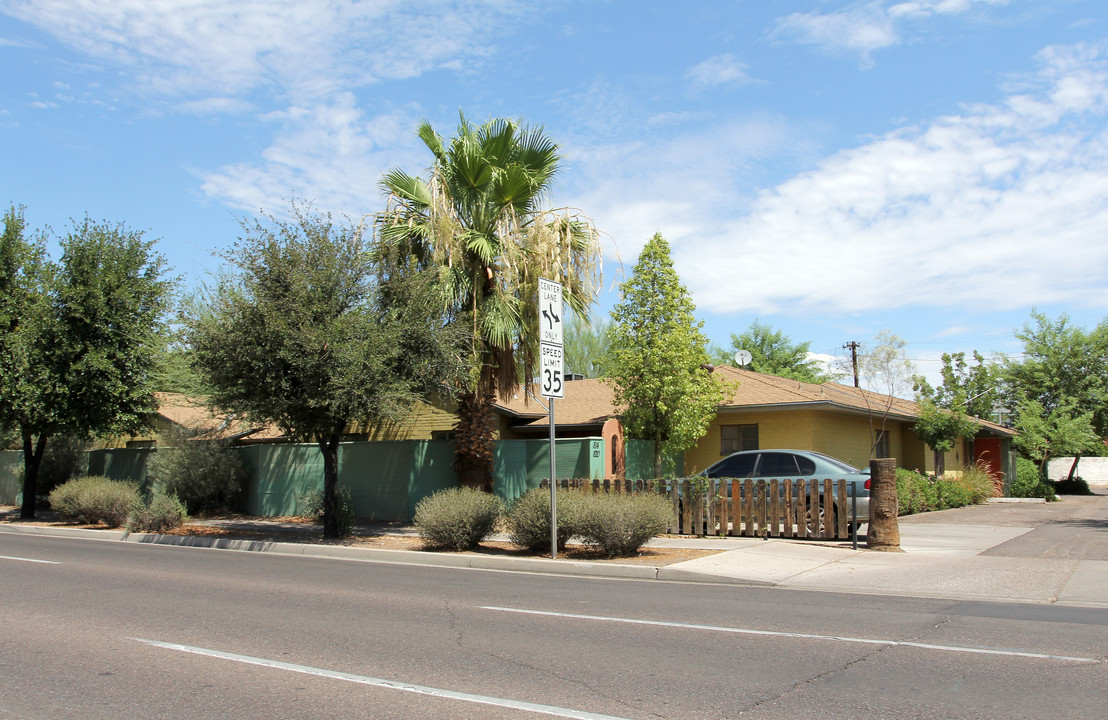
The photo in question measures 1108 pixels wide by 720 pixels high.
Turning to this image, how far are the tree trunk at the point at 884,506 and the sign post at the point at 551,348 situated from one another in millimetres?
5503

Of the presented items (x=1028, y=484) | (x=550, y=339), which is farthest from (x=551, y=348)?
(x=1028, y=484)

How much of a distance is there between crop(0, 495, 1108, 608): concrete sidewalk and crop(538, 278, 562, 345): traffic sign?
3.55 meters

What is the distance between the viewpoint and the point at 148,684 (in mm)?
5914

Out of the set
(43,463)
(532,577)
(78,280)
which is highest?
(78,280)

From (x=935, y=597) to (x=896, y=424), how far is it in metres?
21.1

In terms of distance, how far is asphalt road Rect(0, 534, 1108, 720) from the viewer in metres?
5.41

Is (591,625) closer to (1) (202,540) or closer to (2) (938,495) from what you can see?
(1) (202,540)

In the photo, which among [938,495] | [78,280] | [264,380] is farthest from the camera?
[938,495]

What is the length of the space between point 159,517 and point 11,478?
1469 centimetres

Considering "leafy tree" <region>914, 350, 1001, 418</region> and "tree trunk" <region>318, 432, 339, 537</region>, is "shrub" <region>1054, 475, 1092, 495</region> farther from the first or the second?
"tree trunk" <region>318, 432, 339, 537</region>

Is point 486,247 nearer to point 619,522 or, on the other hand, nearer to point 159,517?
point 619,522

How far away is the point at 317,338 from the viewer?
14797 millimetres

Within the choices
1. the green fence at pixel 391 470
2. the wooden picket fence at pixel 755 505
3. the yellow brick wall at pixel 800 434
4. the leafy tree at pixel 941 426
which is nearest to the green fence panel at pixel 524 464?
the green fence at pixel 391 470

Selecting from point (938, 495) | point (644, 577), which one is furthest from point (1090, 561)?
point (938, 495)
